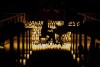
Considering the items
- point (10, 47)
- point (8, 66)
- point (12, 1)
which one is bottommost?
point (8, 66)

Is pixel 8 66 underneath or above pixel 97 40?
underneath

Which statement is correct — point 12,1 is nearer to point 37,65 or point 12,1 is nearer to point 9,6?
point 9,6

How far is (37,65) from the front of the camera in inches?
183

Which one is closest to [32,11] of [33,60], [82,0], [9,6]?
[9,6]

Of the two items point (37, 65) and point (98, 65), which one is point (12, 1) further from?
point (98, 65)

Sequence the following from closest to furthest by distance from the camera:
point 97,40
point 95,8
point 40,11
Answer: point 97,40, point 40,11, point 95,8

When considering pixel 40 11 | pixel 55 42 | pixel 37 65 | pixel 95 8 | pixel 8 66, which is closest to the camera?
pixel 8 66

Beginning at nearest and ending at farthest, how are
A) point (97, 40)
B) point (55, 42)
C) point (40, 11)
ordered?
point (97, 40) → point (55, 42) → point (40, 11)

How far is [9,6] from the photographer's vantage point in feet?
44.6

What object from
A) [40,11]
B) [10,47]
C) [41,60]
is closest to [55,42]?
[41,60]

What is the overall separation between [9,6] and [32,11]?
1.68 meters

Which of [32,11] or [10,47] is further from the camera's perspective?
[32,11]

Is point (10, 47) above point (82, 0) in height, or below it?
below

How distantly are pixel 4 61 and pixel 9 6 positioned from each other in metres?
10.9
